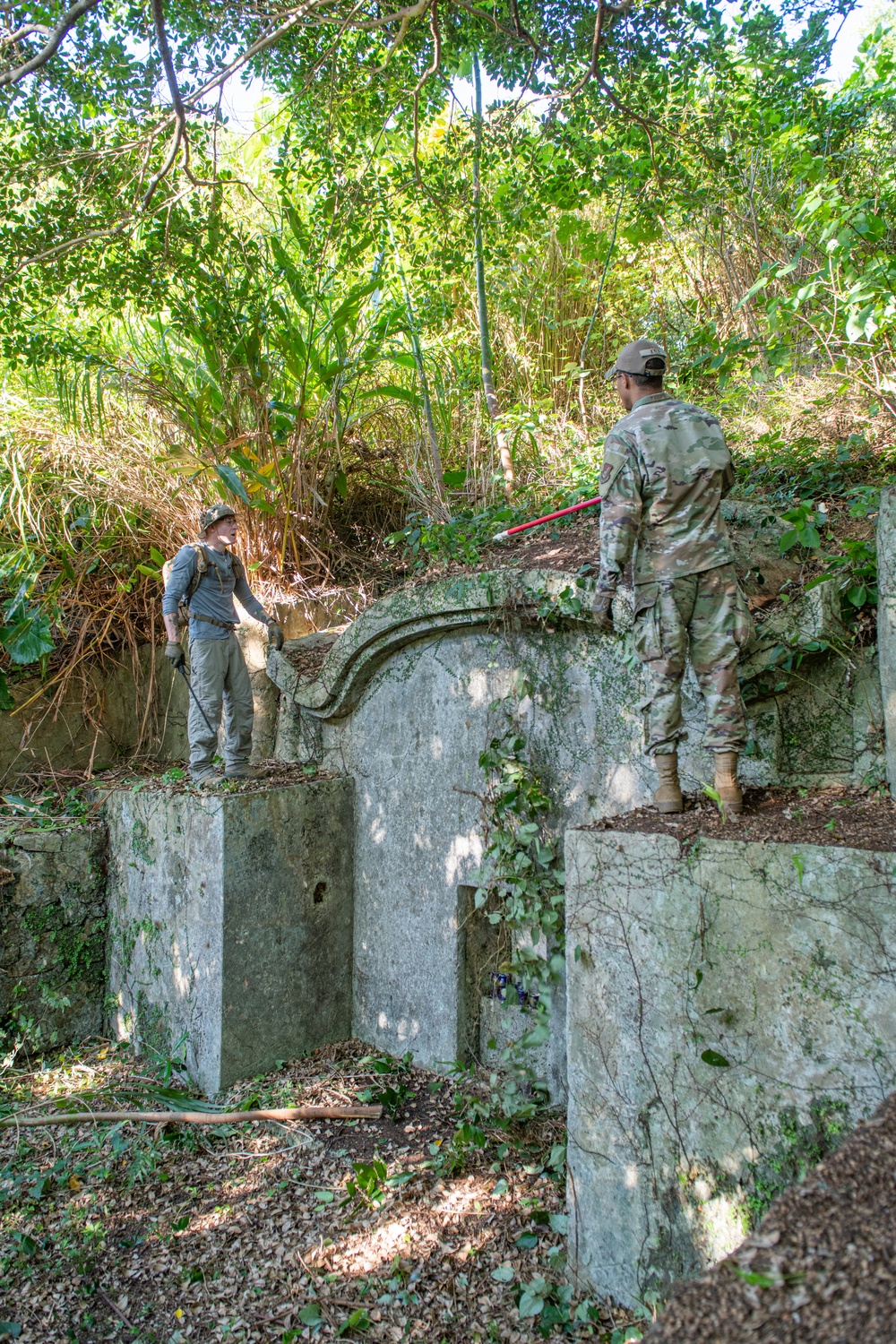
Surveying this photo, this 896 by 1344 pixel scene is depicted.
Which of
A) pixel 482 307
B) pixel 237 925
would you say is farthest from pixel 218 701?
pixel 482 307

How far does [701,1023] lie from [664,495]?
6.45 ft

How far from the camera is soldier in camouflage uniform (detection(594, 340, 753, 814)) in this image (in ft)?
11.1

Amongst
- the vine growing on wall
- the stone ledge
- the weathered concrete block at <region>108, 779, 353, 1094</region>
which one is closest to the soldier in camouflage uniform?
the stone ledge

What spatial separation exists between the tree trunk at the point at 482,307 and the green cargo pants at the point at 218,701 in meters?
2.49

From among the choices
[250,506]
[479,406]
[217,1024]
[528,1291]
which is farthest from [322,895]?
[479,406]

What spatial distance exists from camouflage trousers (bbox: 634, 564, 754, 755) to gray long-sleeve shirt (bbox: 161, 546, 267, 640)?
302cm

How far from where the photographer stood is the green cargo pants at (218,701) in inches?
215

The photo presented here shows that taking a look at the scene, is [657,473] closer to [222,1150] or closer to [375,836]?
[375,836]

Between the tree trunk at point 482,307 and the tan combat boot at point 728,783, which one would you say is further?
the tree trunk at point 482,307

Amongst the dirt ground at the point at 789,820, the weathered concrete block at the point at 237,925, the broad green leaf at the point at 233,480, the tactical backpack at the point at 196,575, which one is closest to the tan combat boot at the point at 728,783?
the dirt ground at the point at 789,820

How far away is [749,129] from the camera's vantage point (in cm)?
605

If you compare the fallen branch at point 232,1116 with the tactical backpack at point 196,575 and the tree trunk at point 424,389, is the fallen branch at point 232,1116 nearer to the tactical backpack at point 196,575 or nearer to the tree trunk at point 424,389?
the tactical backpack at point 196,575

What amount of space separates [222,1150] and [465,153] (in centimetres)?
A: 687

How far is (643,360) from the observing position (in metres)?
3.58
